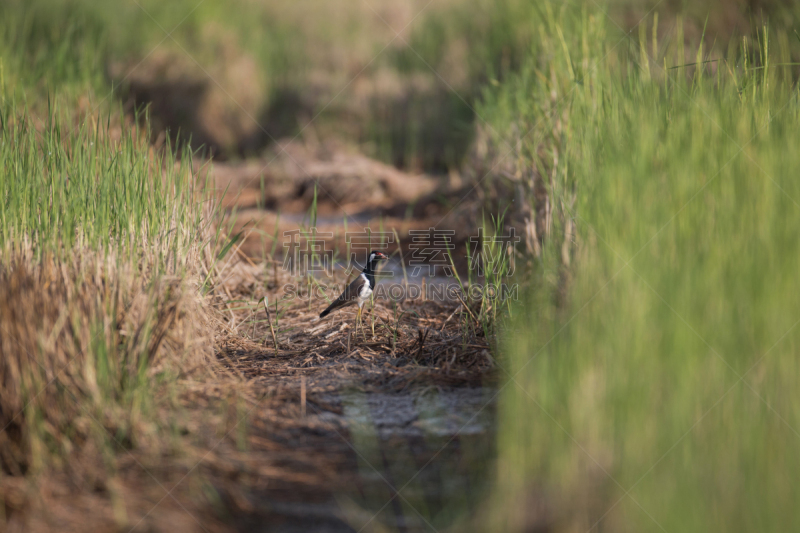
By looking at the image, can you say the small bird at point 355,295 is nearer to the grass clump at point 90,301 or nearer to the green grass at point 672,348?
the grass clump at point 90,301

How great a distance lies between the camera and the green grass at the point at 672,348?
209 cm

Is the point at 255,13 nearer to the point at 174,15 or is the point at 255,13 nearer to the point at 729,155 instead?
the point at 174,15

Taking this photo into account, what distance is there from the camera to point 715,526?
1.96m

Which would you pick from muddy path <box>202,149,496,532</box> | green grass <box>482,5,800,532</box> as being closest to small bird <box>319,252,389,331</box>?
muddy path <box>202,149,496,532</box>

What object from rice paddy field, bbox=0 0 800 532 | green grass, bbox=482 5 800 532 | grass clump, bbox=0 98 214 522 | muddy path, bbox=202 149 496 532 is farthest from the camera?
grass clump, bbox=0 98 214 522

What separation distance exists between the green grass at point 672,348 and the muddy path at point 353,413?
0.41 metres

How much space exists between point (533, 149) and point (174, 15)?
8897 mm

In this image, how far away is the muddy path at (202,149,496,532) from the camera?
2.38m

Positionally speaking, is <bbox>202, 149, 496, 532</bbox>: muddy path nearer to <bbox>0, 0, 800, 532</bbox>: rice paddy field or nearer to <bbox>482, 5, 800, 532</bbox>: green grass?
<bbox>0, 0, 800, 532</bbox>: rice paddy field

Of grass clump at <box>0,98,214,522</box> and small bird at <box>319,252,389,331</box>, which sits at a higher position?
grass clump at <box>0,98,214,522</box>

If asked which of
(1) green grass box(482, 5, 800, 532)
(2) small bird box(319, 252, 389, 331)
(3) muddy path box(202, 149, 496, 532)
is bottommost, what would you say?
(3) muddy path box(202, 149, 496, 532)

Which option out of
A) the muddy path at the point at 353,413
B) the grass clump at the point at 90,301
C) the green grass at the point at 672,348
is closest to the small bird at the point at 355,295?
the muddy path at the point at 353,413

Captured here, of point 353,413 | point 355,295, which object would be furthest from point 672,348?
point 355,295

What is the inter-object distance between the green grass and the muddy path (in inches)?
16.1
